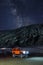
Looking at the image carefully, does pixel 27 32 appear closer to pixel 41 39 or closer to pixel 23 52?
pixel 41 39

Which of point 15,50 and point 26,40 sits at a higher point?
point 26,40

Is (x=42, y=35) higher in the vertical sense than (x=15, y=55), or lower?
higher

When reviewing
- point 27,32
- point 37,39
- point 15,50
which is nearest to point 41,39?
point 37,39

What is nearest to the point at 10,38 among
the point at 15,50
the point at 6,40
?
the point at 6,40

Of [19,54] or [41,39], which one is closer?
[19,54]

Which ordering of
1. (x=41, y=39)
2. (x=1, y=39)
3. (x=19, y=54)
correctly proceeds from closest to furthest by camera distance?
1. (x=19, y=54)
2. (x=1, y=39)
3. (x=41, y=39)

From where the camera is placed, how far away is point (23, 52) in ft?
87.6

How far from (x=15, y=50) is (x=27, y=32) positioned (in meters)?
68.0

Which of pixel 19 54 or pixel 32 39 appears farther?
pixel 32 39

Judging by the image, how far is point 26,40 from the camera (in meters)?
97.8

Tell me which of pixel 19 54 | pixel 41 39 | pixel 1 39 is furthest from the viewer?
pixel 41 39

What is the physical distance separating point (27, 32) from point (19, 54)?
224 feet

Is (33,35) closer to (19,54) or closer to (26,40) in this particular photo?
(26,40)

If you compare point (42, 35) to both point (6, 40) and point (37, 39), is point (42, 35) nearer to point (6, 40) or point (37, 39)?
point (37, 39)
